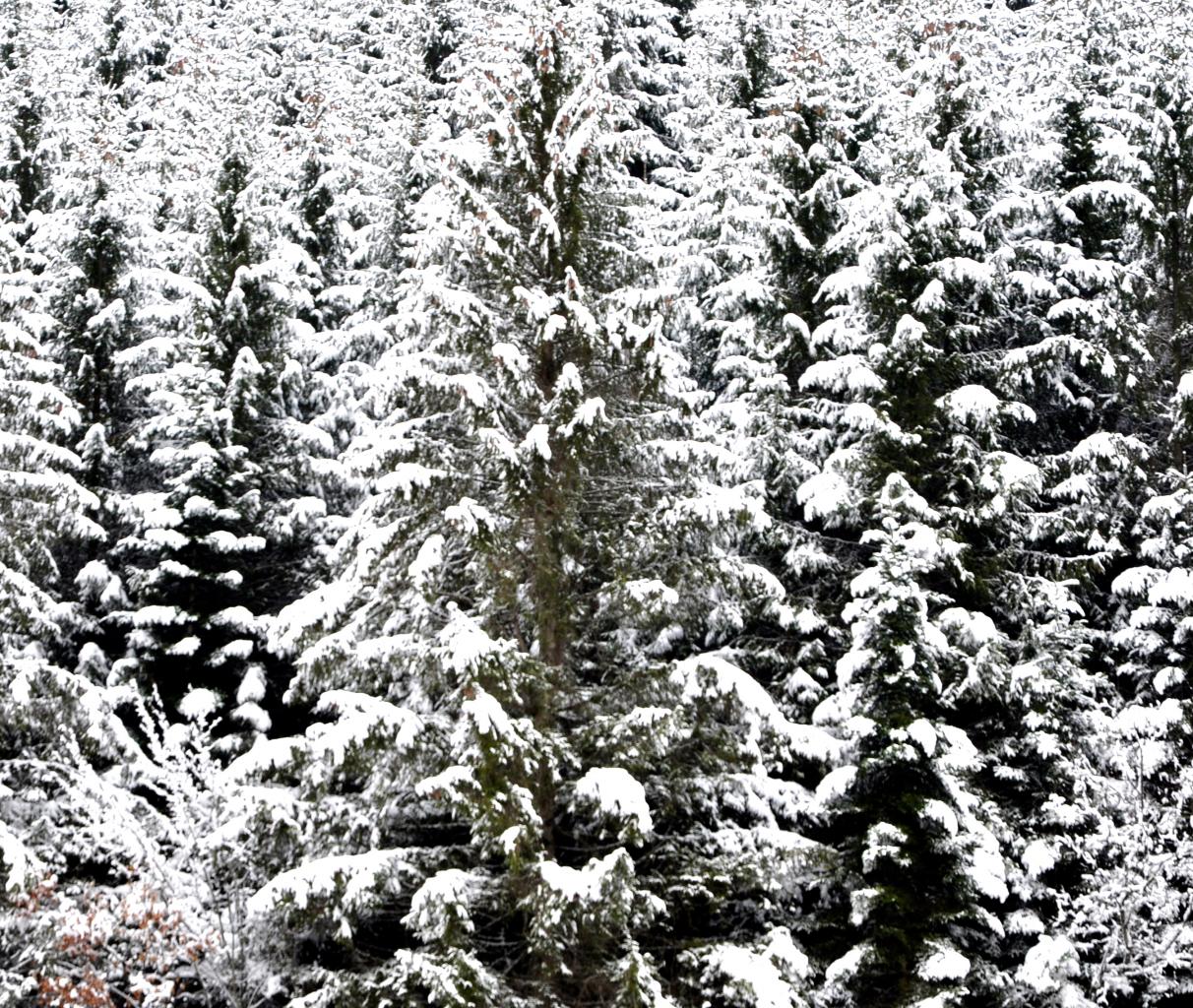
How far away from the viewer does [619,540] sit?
1166 centimetres

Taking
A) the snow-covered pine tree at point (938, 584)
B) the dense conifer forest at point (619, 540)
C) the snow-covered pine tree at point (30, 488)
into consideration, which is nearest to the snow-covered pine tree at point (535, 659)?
the dense conifer forest at point (619, 540)

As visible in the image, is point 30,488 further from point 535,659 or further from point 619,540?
point 619,540

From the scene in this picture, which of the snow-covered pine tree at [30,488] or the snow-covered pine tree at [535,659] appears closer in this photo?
the snow-covered pine tree at [535,659]

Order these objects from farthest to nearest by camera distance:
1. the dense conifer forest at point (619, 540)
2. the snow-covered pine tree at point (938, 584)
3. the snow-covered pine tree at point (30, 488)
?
1. the snow-covered pine tree at point (30, 488)
2. the snow-covered pine tree at point (938, 584)
3. the dense conifer forest at point (619, 540)

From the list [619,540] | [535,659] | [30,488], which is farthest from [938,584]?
[30,488]

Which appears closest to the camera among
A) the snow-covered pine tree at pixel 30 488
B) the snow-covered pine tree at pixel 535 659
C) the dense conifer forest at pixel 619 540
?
the snow-covered pine tree at pixel 535 659

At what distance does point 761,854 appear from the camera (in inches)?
428

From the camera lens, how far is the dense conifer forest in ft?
35.1

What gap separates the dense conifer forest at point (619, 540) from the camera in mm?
10711

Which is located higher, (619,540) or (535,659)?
(619,540)

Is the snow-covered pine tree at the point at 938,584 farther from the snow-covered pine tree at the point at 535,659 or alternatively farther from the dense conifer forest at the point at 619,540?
the snow-covered pine tree at the point at 535,659

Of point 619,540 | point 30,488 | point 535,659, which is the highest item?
point 619,540

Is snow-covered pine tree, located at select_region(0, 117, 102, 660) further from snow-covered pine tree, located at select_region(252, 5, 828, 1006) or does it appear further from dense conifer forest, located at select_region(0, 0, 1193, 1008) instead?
snow-covered pine tree, located at select_region(252, 5, 828, 1006)

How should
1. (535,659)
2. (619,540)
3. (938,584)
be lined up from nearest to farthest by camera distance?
1. (535,659)
2. (619,540)
3. (938,584)
